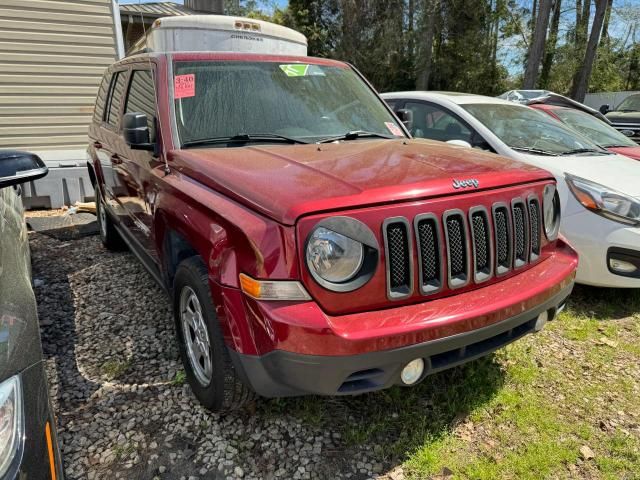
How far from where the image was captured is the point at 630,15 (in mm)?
24031

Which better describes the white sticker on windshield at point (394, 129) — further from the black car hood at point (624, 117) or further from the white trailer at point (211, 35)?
the black car hood at point (624, 117)

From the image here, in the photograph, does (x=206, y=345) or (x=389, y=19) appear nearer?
(x=206, y=345)

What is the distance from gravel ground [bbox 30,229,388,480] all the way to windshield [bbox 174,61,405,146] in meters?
1.47

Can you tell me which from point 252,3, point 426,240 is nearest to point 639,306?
point 426,240

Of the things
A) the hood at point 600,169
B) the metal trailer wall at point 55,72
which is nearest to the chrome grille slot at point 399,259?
the hood at point 600,169

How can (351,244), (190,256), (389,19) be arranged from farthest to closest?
(389,19) < (190,256) < (351,244)

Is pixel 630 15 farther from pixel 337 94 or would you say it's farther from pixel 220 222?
pixel 220 222

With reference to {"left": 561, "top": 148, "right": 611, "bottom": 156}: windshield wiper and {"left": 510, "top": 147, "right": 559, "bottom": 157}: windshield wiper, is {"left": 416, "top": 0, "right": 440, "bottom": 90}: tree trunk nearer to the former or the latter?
{"left": 561, "top": 148, "right": 611, "bottom": 156}: windshield wiper

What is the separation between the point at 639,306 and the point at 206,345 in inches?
144

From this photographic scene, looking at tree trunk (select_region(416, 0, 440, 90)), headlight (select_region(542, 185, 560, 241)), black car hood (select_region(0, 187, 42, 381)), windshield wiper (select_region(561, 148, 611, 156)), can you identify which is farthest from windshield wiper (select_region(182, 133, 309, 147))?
tree trunk (select_region(416, 0, 440, 90))

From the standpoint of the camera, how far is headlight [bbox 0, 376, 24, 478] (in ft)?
4.45

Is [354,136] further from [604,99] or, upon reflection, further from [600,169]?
[604,99]

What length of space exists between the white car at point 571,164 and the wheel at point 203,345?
2.49 meters

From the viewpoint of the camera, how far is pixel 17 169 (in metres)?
2.16
